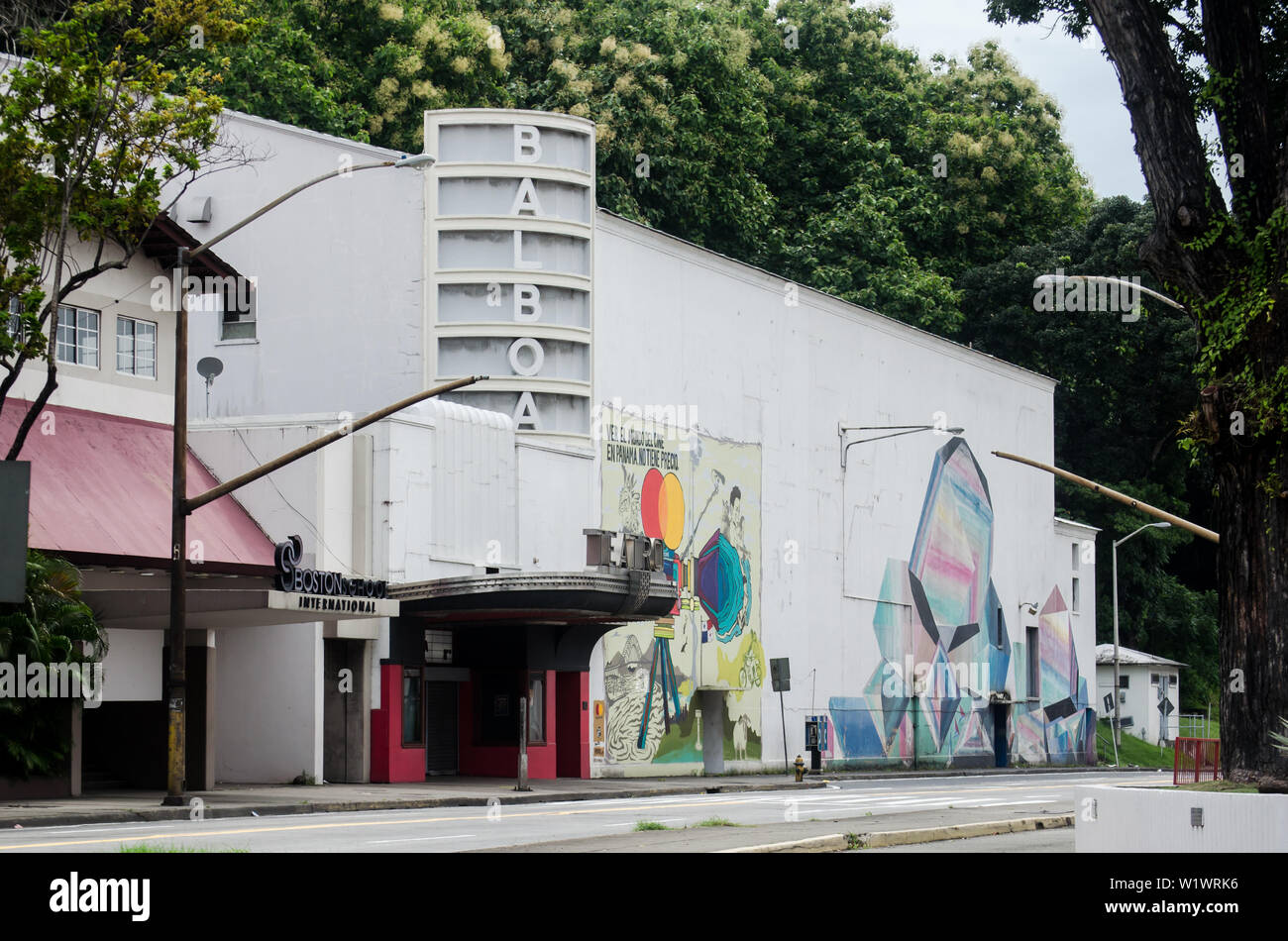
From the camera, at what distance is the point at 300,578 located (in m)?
29.8

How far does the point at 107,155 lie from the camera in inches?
1067

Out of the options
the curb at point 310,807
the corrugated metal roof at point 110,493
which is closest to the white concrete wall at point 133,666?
the corrugated metal roof at point 110,493

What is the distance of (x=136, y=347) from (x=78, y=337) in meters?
1.41

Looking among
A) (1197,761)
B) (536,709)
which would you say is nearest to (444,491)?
(536,709)

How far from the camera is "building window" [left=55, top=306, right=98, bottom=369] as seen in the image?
104 ft

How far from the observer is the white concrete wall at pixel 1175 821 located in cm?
1531

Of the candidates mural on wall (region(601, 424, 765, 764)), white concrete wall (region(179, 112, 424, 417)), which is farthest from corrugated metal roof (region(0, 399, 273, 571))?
mural on wall (region(601, 424, 765, 764))

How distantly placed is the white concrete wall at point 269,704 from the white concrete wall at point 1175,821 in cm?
1991

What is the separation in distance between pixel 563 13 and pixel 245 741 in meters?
39.9

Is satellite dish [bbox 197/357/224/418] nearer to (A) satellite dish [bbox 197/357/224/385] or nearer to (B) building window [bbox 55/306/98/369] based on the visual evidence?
(A) satellite dish [bbox 197/357/224/385]

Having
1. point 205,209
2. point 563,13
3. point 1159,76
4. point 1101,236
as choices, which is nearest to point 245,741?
point 205,209

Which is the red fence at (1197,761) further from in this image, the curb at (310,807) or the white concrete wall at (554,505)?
the white concrete wall at (554,505)

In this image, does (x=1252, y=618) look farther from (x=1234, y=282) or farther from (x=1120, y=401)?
(x=1120, y=401)
